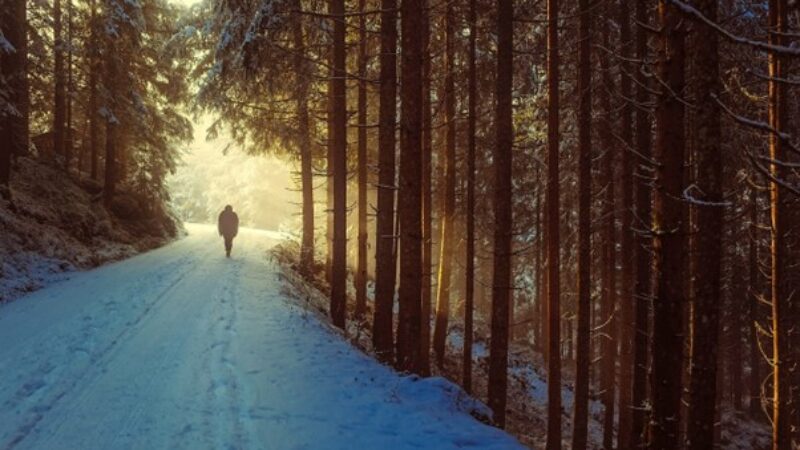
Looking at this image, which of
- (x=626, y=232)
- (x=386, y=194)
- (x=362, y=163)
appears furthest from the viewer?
(x=362, y=163)

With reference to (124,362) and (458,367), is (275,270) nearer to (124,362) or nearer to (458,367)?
(458,367)

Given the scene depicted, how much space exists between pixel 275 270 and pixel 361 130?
571 centimetres

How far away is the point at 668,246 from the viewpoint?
7.78m

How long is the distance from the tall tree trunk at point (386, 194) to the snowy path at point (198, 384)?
0.85 metres

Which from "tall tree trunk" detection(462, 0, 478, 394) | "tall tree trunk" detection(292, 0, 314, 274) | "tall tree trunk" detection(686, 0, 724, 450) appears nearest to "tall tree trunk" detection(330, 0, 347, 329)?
"tall tree trunk" detection(292, 0, 314, 274)

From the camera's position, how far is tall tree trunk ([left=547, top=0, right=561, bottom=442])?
451 inches

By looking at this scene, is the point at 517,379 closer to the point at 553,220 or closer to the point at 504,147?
the point at 553,220

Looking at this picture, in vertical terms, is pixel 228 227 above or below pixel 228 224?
below

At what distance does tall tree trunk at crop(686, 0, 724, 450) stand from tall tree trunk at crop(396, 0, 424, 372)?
443 centimetres

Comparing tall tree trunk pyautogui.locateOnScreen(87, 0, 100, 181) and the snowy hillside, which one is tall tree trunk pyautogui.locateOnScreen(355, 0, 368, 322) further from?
tall tree trunk pyautogui.locateOnScreen(87, 0, 100, 181)

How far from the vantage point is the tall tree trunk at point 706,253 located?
7.09 metres

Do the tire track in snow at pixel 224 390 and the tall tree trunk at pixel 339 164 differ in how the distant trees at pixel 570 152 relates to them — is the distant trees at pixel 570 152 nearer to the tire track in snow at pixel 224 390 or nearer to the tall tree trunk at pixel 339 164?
the tall tree trunk at pixel 339 164

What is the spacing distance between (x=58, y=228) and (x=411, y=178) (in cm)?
1512

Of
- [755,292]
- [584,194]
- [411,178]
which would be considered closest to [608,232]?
[584,194]
